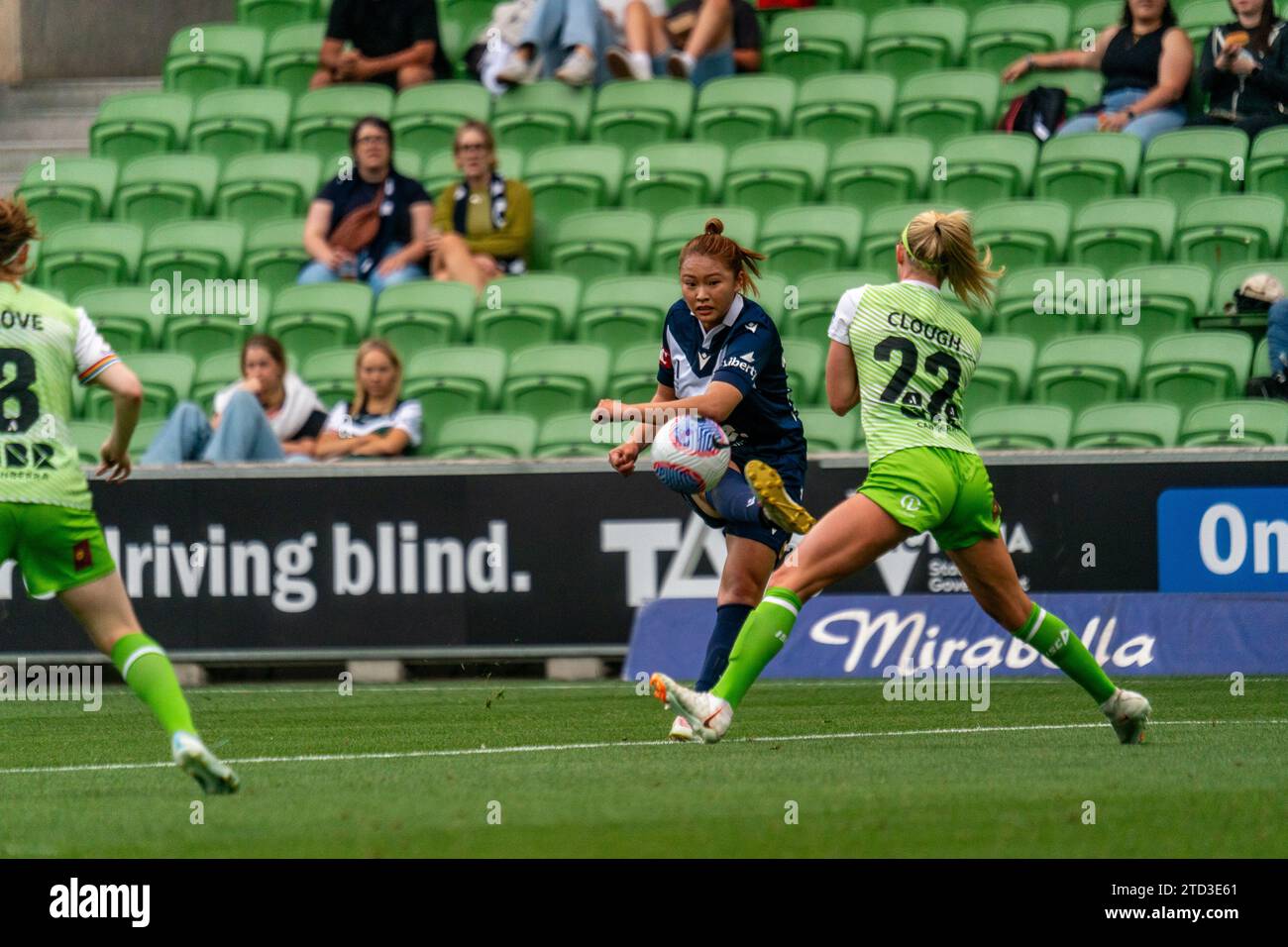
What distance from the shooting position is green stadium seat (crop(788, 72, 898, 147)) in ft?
54.6

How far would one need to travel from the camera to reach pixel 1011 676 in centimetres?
1219

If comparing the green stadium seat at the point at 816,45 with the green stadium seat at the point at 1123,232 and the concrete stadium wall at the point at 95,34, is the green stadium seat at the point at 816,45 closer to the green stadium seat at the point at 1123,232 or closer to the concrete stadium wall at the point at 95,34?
the green stadium seat at the point at 1123,232

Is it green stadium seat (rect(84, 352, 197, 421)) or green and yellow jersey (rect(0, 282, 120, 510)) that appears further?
green stadium seat (rect(84, 352, 197, 421))

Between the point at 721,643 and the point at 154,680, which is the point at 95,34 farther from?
the point at 154,680

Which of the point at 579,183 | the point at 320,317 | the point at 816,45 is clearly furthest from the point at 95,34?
the point at 816,45

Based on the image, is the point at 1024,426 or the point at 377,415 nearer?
the point at 1024,426

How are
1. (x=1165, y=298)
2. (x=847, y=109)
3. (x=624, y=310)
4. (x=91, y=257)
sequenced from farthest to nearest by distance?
1. (x=91, y=257)
2. (x=847, y=109)
3. (x=624, y=310)
4. (x=1165, y=298)

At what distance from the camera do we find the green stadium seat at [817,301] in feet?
48.4

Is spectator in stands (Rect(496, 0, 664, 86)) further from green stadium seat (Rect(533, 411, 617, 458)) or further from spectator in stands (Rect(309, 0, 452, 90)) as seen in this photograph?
green stadium seat (Rect(533, 411, 617, 458))

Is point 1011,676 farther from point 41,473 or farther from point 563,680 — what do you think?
point 41,473

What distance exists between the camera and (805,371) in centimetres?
1427

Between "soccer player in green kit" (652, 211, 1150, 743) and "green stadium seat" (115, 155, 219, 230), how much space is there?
412 inches

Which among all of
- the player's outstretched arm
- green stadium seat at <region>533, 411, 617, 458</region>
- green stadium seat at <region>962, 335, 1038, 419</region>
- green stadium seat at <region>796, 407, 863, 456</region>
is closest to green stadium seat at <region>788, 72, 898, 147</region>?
green stadium seat at <region>962, 335, 1038, 419</region>

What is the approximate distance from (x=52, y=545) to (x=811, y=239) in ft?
30.7
